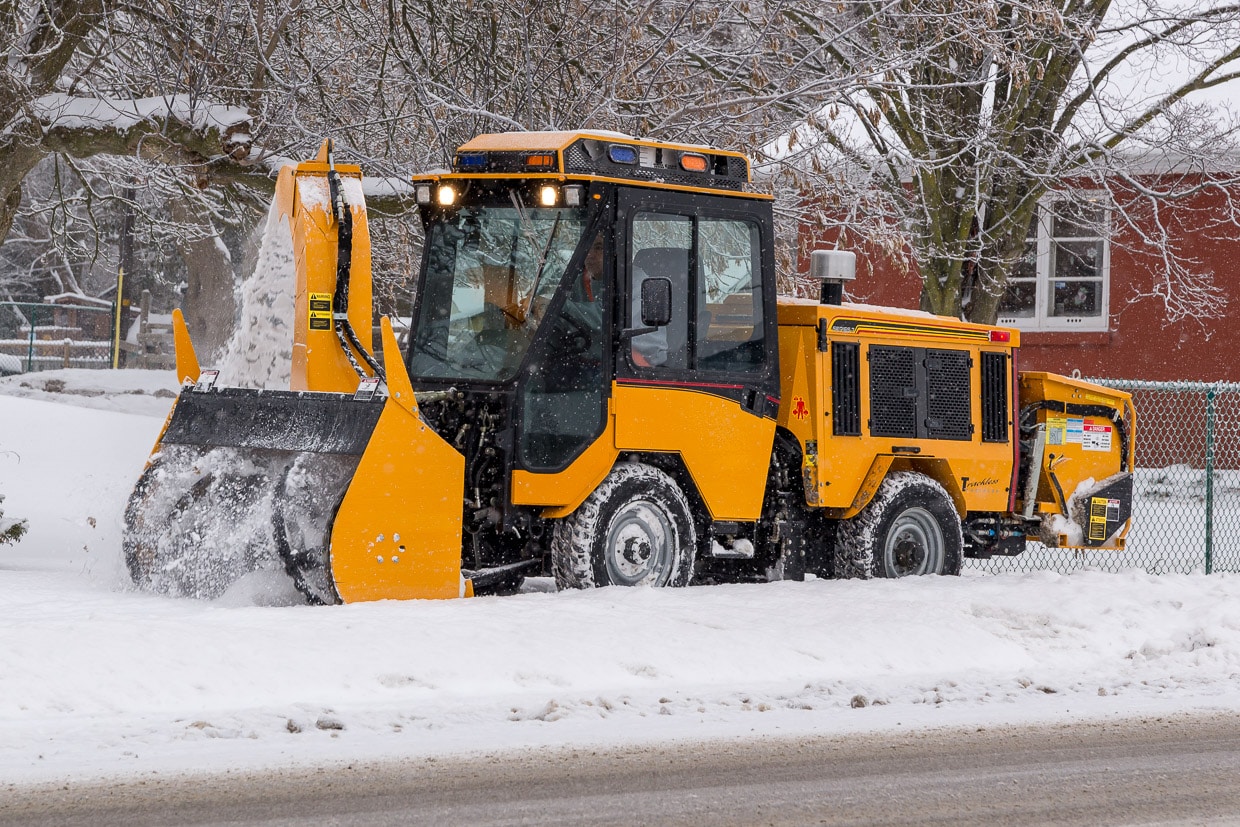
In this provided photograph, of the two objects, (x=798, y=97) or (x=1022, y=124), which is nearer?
(x=798, y=97)

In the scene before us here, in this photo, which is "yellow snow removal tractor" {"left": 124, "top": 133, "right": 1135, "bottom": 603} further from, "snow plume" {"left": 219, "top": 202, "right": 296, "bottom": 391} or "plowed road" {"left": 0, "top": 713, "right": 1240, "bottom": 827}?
"plowed road" {"left": 0, "top": 713, "right": 1240, "bottom": 827}

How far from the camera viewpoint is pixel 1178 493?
16922 mm

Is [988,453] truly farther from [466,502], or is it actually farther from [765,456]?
[466,502]

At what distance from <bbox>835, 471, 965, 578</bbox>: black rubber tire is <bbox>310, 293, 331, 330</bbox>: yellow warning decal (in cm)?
364

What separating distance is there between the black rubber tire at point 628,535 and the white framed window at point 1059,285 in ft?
38.5

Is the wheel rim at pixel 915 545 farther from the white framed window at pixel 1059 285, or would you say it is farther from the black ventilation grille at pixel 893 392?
the white framed window at pixel 1059 285

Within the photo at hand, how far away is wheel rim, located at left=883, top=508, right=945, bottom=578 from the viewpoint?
10117mm

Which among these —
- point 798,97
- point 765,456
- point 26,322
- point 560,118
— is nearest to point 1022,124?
point 798,97

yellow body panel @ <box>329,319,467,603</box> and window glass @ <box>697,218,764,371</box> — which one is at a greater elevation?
window glass @ <box>697,218,764,371</box>

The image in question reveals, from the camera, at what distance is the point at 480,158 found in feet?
28.7

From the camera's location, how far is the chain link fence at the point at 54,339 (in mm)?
27062

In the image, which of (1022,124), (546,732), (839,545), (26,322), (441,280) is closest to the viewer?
(546,732)

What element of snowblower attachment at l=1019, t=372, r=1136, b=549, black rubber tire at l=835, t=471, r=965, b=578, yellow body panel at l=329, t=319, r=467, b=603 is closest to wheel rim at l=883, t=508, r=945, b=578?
black rubber tire at l=835, t=471, r=965, b=578

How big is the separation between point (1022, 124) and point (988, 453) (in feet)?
22.2
